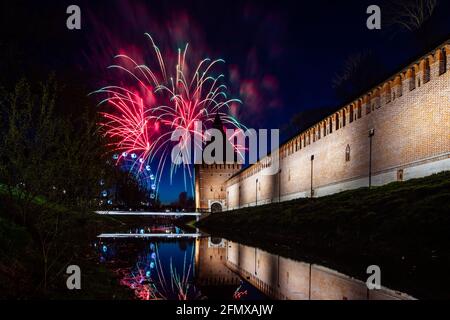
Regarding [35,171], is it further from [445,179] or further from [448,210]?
[445,179]

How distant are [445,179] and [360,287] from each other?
8.22 metres

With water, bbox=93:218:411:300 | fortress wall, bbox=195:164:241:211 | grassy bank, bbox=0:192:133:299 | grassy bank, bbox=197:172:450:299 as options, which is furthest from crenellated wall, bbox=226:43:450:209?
fortress wall, bbox=195:164:241:211

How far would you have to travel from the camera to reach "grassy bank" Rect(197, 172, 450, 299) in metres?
8.34

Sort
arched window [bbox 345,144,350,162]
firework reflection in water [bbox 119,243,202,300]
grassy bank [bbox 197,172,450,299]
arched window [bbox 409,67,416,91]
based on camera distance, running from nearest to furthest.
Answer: firework reflection in water [bbox 119,243,202,300], grassy bank [bbox 197,172,450,299], arched window [bbox 409,67,416,91], arched window [bbox 345,144,350,162]

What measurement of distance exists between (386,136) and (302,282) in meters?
15.8

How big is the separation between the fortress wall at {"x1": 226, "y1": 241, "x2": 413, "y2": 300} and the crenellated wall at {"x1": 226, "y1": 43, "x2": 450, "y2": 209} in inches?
368

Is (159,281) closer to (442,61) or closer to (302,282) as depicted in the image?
(302,282)

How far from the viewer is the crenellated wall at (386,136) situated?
17.0m

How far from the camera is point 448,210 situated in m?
10.4

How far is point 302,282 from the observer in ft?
26.5

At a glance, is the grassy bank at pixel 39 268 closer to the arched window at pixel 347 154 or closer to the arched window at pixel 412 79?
the arched window at pixel 412 79

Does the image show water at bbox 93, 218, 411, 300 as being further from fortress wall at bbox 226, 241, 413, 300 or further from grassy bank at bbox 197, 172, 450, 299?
grassy bank at bbox 197, 172, 450, 299

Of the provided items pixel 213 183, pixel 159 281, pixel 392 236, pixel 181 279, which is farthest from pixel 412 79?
pixel 213 183

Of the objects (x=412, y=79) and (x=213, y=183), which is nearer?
(x=412, y=79)
